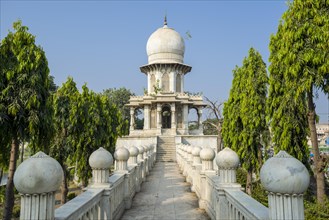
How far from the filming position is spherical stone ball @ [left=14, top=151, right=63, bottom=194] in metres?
2.69

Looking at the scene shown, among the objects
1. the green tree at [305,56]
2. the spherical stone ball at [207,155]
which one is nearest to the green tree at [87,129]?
the spherical stone ball at [207,155]

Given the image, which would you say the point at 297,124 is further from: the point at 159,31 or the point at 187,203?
the point at 159,31

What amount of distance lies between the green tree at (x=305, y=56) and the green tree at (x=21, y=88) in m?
8.71

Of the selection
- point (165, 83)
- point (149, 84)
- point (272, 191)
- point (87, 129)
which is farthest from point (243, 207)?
point (149, 84)

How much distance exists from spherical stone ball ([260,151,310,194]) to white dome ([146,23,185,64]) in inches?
1509

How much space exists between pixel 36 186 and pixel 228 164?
136 inches

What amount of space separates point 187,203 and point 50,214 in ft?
18.5

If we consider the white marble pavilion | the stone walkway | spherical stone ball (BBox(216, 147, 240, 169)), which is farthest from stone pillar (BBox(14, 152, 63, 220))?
the white marble pavilion

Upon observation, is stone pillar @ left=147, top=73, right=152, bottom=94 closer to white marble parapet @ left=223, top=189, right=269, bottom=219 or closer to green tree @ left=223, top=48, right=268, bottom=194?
green tree @ left=223, top=48, right=268, bottom=194

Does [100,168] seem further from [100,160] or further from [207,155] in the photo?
[207,155]

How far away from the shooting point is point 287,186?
264cm

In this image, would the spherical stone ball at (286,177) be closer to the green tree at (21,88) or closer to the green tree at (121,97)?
the green tree at (21,88)

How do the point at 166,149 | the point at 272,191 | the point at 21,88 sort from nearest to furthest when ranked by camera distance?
the point at 272,191
the point at 21,88
the point at 166,149

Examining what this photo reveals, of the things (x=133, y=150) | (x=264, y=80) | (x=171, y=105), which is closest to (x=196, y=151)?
(x=133, y=150)
